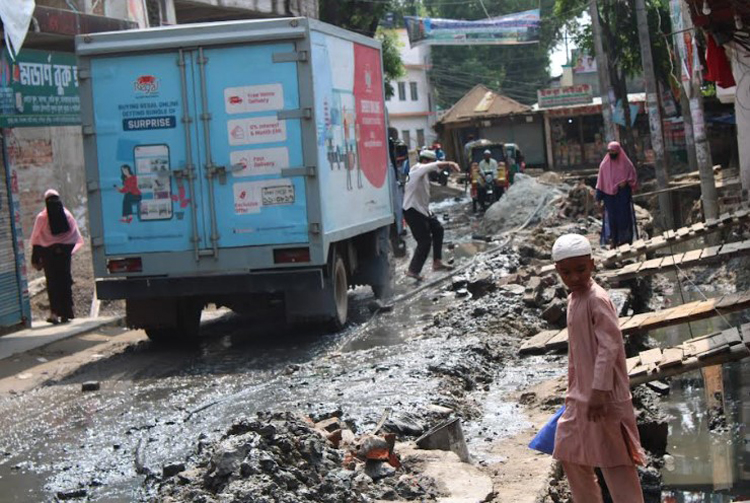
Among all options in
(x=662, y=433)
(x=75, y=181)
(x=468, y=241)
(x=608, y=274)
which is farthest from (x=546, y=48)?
(x=662, y=433)

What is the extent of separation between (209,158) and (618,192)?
22.5 ft

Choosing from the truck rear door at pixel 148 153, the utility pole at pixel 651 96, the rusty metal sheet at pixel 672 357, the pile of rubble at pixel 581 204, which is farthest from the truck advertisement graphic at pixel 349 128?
the pile of rubble at pixel 581 204

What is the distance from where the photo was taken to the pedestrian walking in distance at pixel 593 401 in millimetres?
4711

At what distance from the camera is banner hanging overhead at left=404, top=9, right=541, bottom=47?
133 ft

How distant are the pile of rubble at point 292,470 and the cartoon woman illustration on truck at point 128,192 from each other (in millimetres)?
5533

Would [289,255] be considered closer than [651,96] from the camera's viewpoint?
Yes

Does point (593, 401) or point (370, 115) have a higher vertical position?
point (370, 115)

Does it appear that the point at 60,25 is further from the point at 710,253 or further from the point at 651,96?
the point at 651,96

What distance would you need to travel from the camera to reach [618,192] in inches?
612

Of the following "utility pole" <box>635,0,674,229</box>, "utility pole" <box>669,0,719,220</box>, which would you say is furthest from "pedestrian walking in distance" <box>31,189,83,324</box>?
"utility pole" <box>635,0,674,229</box>

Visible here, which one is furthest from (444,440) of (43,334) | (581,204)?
(581,204)

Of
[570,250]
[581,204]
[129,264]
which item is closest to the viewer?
[570,250]

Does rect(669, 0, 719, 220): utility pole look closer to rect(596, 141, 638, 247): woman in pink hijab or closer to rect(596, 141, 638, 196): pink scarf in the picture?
rect(596, 141, 638, 247): woman in pink hijab

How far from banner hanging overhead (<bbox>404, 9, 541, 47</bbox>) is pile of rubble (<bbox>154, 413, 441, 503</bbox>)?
35.3 m
